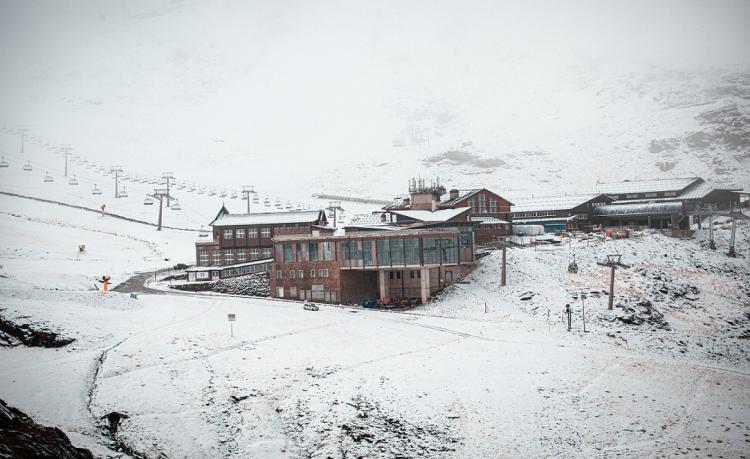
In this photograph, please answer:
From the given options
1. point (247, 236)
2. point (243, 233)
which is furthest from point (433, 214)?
point (243, 233)

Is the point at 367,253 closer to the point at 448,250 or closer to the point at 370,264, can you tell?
the point at 370,264

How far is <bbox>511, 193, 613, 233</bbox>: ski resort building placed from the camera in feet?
290

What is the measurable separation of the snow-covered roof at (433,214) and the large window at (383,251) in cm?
767

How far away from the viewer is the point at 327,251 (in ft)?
206

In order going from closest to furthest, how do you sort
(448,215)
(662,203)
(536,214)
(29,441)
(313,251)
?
1. (29,441)
2. (313,251)
3. (448,215)
4. (662,203)
5. (536,214)

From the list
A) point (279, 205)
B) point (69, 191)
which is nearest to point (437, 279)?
point (279, 205)

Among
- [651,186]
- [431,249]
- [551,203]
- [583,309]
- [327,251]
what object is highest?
[651,186]

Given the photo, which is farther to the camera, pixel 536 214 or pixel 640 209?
pixel 536 214

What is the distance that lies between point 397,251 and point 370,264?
11.8ft

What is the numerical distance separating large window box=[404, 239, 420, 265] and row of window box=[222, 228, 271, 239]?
1111 inches

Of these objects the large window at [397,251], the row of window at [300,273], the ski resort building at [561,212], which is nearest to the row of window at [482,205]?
the ski resort building at [561,212]

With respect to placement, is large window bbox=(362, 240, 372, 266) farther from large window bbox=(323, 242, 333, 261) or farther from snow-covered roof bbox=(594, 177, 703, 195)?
snow-covered roof bbox=(594, 177, 703, 195)

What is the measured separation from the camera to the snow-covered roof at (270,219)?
79875 millimetres

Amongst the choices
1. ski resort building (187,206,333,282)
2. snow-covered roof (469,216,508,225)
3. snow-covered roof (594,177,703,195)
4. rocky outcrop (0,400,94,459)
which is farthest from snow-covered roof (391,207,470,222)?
rocky outcrop (0,400,94,459)
